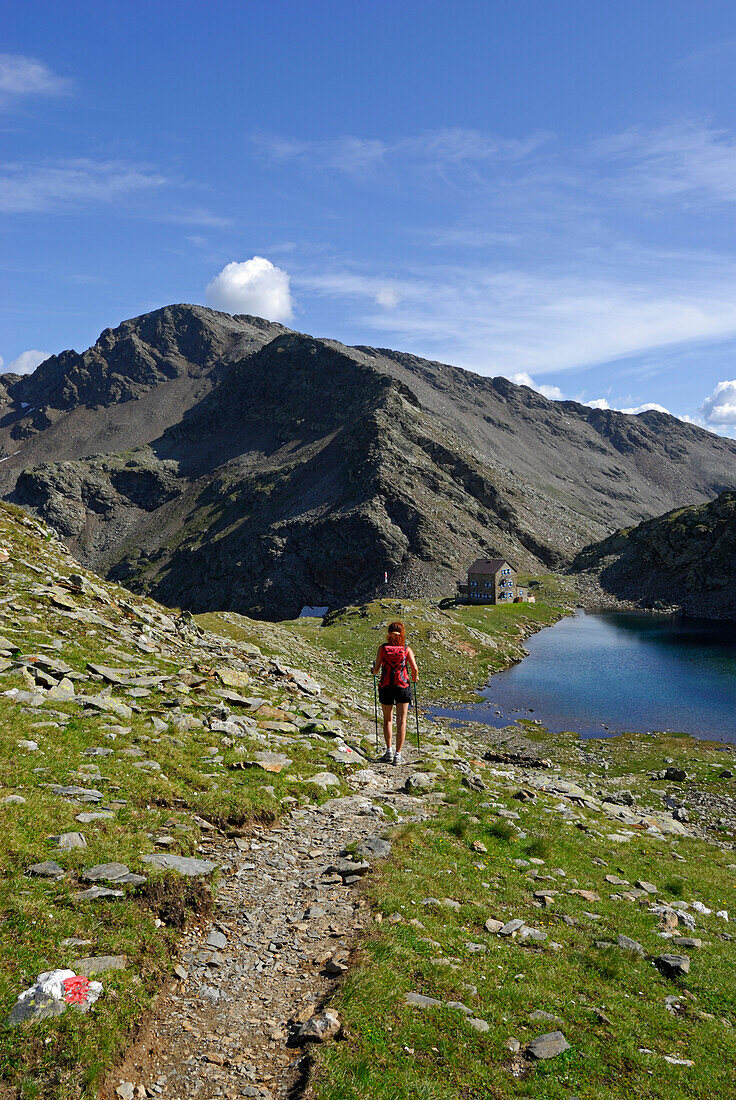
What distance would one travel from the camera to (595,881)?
13.6m

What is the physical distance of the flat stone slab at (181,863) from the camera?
966 cm

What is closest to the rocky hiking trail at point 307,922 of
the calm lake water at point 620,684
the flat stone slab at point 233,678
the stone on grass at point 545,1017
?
the stone on grass at point 545,1017

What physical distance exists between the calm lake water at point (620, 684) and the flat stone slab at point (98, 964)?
51.4 m

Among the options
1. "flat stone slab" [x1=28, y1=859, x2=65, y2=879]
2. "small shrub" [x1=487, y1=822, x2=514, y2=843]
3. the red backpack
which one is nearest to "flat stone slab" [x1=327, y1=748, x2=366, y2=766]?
the red backpack

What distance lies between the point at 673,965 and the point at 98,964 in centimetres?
967

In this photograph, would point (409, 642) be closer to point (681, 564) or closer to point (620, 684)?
point (620, 684)

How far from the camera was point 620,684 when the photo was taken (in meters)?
71.4

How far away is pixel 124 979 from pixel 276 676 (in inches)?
908

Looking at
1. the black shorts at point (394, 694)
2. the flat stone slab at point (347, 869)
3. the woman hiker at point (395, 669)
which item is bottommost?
the flat stone slab at point (347, 869)

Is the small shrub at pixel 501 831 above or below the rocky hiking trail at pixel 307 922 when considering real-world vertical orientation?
below

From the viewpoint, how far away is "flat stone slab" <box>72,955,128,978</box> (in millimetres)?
7012

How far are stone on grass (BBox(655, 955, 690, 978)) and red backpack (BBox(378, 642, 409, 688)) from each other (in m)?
10.4

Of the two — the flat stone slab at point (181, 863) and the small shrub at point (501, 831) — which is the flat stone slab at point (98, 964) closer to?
the flat stone slab at point (181, 863)

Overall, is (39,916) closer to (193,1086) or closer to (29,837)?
(29,837)
